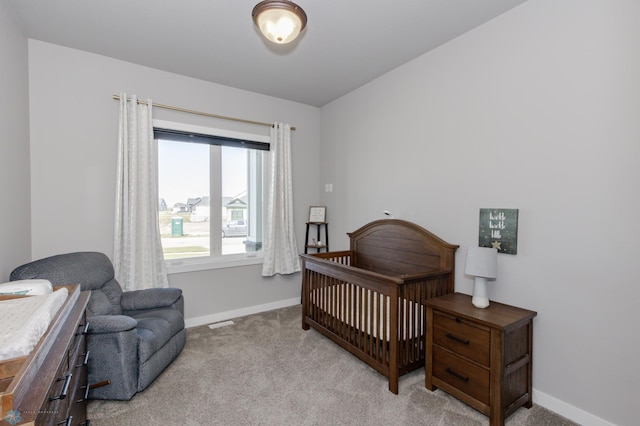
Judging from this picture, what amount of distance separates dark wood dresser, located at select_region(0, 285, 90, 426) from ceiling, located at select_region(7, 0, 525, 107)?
80.1 inches

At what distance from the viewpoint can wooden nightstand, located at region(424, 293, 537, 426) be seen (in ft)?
5.80

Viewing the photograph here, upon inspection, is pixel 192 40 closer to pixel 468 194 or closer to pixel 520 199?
pixel 468 194

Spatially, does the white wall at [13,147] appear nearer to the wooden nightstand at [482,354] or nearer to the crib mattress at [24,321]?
the crib mattress at [24,321]

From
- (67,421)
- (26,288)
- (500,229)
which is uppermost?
(500,229)

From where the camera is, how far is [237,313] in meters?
3.61

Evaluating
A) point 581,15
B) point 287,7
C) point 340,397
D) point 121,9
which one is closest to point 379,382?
point 340,397

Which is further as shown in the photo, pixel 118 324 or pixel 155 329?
pixel 155 329

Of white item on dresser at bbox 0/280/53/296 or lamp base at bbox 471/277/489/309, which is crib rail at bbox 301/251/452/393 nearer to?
lamp base at bbox 471/277/489/309

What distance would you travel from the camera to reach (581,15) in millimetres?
1827

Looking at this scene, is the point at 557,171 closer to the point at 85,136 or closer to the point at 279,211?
the point at 279,211

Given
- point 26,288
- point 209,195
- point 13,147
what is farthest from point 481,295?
point 13,147

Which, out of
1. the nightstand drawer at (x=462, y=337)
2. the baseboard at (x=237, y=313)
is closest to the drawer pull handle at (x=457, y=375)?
the nightstand drawer at (x=462, y=337)

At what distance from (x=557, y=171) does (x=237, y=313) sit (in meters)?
3.33

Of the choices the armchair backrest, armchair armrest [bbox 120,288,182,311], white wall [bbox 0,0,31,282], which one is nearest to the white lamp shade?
armchair armrest [bbox 120,288,182,311]
